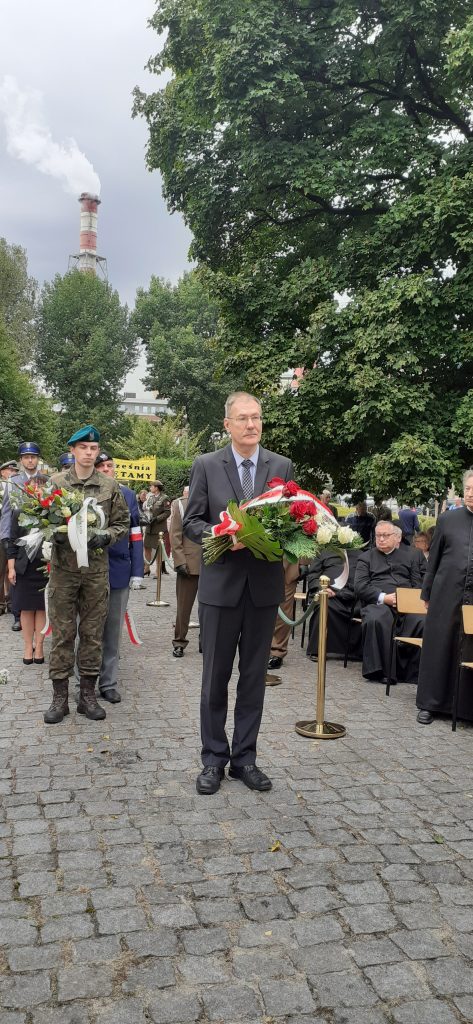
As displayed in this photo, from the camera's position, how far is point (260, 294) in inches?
645

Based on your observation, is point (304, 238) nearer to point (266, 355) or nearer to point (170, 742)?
point (266, 355)

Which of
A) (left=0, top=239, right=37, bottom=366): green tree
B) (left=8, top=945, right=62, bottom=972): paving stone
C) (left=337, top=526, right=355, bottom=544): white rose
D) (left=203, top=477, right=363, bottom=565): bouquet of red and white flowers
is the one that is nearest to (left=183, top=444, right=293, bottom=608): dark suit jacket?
(left=203, top=477, right=363, bottom=565): bouquet of red and white flowers

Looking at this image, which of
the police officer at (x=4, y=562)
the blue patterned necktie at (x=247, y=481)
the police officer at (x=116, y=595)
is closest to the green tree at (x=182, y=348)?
the police officer at (x=4, y=562)

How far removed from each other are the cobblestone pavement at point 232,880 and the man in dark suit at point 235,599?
26cm

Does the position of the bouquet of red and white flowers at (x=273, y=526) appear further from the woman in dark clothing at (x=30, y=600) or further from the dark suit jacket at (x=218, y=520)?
the woman in dark clothing at (x=30, y=600)

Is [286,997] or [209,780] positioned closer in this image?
[286,997]

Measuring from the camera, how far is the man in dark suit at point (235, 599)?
5094mm

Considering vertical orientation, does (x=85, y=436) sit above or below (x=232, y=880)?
above

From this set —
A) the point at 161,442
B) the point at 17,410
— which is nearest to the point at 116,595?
the point at 17,410

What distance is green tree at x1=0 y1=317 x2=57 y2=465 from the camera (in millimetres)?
42375

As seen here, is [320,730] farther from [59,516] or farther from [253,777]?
[59,516]

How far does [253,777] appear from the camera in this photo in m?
5.21

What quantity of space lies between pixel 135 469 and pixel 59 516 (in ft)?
38.5

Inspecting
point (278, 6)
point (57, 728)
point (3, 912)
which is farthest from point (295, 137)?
point (3, 912)
